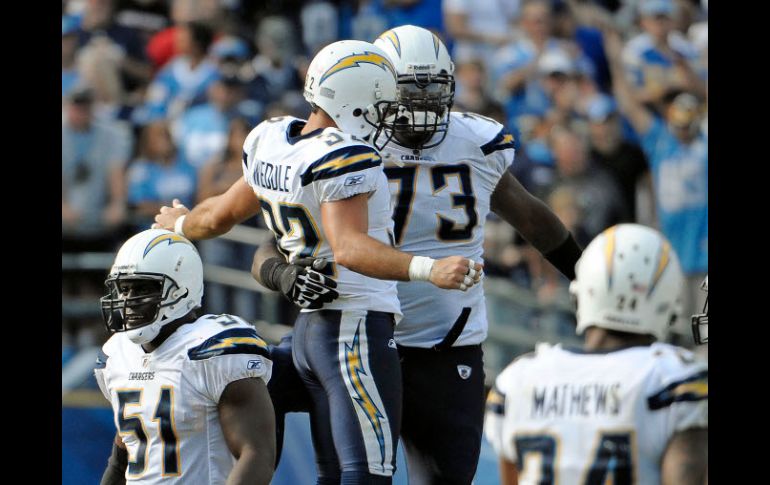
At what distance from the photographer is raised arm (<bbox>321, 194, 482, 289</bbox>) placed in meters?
4.61

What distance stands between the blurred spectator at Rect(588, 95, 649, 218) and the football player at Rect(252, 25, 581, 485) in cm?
432

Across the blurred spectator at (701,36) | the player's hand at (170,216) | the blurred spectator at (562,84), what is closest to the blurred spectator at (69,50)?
the blurred spectator at (562,84)

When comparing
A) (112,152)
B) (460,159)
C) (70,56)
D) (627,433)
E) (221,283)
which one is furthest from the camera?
(70,56)

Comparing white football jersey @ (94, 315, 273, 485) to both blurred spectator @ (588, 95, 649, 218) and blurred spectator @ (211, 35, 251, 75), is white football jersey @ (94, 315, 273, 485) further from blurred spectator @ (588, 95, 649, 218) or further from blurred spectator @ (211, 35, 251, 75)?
blurred spectator @ (211, 35, 251, 75)

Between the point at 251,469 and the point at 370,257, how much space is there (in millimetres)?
778

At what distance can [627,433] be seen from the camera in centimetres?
384

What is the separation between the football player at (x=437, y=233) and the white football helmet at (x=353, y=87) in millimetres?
315

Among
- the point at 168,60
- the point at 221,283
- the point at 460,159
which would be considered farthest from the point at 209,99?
the point at 460,159

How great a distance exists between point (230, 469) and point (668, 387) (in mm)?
1621

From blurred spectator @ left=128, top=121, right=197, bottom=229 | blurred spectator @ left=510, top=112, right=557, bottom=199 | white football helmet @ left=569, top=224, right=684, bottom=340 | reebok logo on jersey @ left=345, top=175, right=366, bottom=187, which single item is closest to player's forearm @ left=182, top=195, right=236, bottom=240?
reebok logo on jersey @ left=345, top=175, right=366, bottom=187

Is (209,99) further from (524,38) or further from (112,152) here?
(524,38)

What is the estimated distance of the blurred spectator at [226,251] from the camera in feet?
30.4

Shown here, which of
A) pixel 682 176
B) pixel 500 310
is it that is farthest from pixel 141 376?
pixel 682 176

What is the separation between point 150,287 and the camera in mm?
4941
